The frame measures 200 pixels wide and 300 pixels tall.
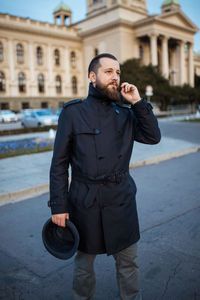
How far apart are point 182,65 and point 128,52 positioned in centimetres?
1289

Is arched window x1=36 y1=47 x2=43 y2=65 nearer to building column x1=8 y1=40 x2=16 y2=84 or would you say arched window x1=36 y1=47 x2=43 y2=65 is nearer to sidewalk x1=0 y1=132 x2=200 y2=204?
building column x1=8 y1=40 x2=16 y2=84

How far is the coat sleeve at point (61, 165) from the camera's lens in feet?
7.14

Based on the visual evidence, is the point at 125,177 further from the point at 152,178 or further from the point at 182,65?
the point at 182,65

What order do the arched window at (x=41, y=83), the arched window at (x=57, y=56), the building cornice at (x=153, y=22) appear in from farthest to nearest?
the arched window at (x=57, y=56), the arched window at (x=41, y=83), the building cornice at (x=153, y=22)

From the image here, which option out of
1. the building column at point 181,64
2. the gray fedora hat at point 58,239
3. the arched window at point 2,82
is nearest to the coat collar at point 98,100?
the gray fedora hat at point 58,239

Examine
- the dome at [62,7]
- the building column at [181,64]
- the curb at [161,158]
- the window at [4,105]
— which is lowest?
the curb at [161,158]

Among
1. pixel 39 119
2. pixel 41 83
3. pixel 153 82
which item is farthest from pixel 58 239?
pixel 41 83

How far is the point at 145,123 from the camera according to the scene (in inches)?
89.5

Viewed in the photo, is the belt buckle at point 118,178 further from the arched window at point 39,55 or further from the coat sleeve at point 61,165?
the arched window at point 39,55

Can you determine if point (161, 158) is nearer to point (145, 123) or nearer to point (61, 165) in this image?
point (145, 123)

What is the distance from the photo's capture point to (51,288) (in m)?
2.80

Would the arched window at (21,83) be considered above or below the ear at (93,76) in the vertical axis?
above

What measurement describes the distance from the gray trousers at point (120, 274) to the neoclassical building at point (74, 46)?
4676 cm

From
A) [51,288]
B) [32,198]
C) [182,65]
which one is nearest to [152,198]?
[32,198]
